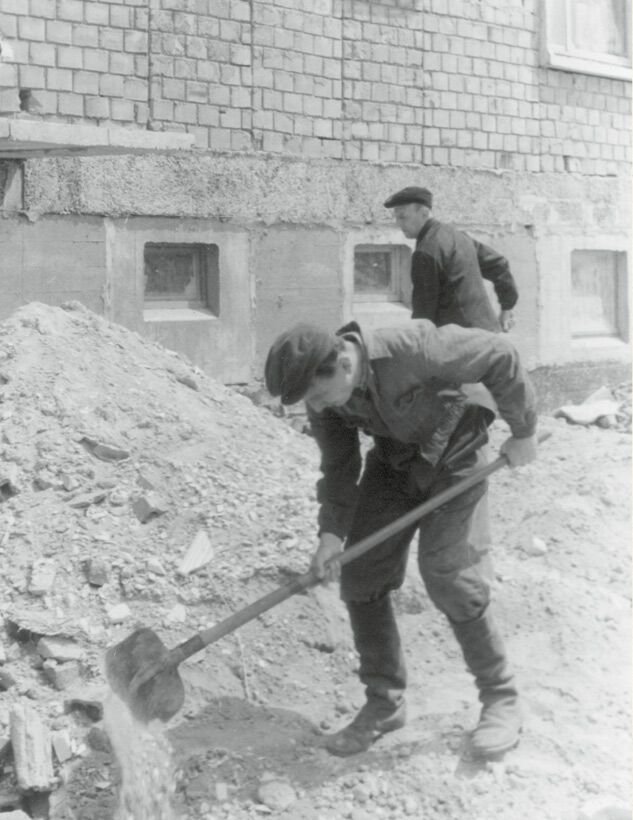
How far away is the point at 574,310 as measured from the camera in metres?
10.1

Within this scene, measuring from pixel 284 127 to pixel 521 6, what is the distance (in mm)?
2794

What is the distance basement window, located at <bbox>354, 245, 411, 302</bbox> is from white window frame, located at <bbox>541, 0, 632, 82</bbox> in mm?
2317

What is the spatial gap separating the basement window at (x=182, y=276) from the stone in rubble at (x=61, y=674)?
3.50 meters

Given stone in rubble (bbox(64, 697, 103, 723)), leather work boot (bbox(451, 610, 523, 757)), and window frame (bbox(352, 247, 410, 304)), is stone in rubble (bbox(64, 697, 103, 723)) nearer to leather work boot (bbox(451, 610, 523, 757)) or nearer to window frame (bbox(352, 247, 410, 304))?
leather work boot (bbox(451, 610, 523, 757))

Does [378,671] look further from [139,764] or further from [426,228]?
[426,228]

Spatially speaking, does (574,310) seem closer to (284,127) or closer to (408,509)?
(284,127)

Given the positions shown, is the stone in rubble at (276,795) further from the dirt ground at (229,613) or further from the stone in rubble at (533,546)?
the stone in rubble at (533,546)

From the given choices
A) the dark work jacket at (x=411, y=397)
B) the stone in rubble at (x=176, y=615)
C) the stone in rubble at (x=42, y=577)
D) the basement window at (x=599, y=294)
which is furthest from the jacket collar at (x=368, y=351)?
the basement window at (x=599, y=294)

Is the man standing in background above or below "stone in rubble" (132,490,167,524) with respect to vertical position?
above

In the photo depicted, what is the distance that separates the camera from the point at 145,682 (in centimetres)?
387

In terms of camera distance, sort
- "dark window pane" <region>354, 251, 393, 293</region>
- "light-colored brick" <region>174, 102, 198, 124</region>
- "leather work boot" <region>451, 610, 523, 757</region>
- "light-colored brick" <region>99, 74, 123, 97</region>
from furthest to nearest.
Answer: "dark window pane" <region>354, 251, 393, 293</region>
"light-colored brick" <region>174, 102, 198, 124</region>
"light-colored brick" <region>99, 74, 123, 97</region>
"leather work boot" <region>451, 610, 523, 757</region>

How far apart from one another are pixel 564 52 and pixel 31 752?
7.91 m

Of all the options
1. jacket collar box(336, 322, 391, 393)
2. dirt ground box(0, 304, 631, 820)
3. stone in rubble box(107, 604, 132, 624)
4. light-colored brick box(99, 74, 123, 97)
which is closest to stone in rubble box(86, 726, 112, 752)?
dirt ground box(0, 304, 631, 820)

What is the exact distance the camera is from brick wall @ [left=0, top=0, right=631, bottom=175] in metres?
7.09
